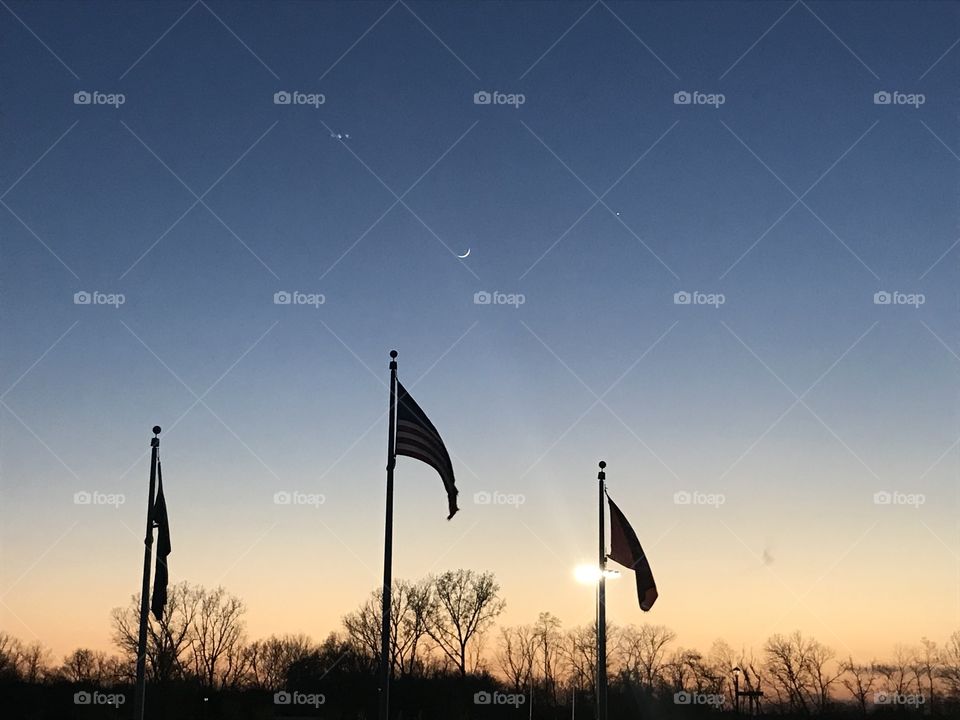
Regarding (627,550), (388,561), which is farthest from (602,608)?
(388,561)

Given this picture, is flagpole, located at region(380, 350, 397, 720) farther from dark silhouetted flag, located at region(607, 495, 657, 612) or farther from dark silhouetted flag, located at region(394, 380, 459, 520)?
dark silhouetted flag, located at region(607, 495, 657, 612)

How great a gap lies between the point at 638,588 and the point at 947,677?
9992 centimetres

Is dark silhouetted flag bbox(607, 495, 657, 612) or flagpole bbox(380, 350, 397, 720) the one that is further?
dark silhouetted flag bbox(607, 495, 657, 612)

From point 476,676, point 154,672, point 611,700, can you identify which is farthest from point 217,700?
point 611,700

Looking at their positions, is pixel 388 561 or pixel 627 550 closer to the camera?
pixel 388 561

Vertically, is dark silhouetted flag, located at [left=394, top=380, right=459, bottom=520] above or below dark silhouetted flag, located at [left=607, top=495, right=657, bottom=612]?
above

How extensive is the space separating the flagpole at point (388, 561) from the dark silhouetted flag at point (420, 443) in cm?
22

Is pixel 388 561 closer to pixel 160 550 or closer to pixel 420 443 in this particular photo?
pixel 420 443

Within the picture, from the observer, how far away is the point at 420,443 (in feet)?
76.5

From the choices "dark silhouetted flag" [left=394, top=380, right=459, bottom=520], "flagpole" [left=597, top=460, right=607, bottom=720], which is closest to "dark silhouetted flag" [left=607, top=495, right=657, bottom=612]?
"flagpole" [left=597, top=460, right=607, bottom=720]

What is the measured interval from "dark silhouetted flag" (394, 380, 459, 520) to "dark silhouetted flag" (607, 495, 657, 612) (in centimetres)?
898

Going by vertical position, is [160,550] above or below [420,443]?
below

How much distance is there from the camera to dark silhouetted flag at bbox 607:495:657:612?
30.9 m

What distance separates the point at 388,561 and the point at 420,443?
95.8 inches
